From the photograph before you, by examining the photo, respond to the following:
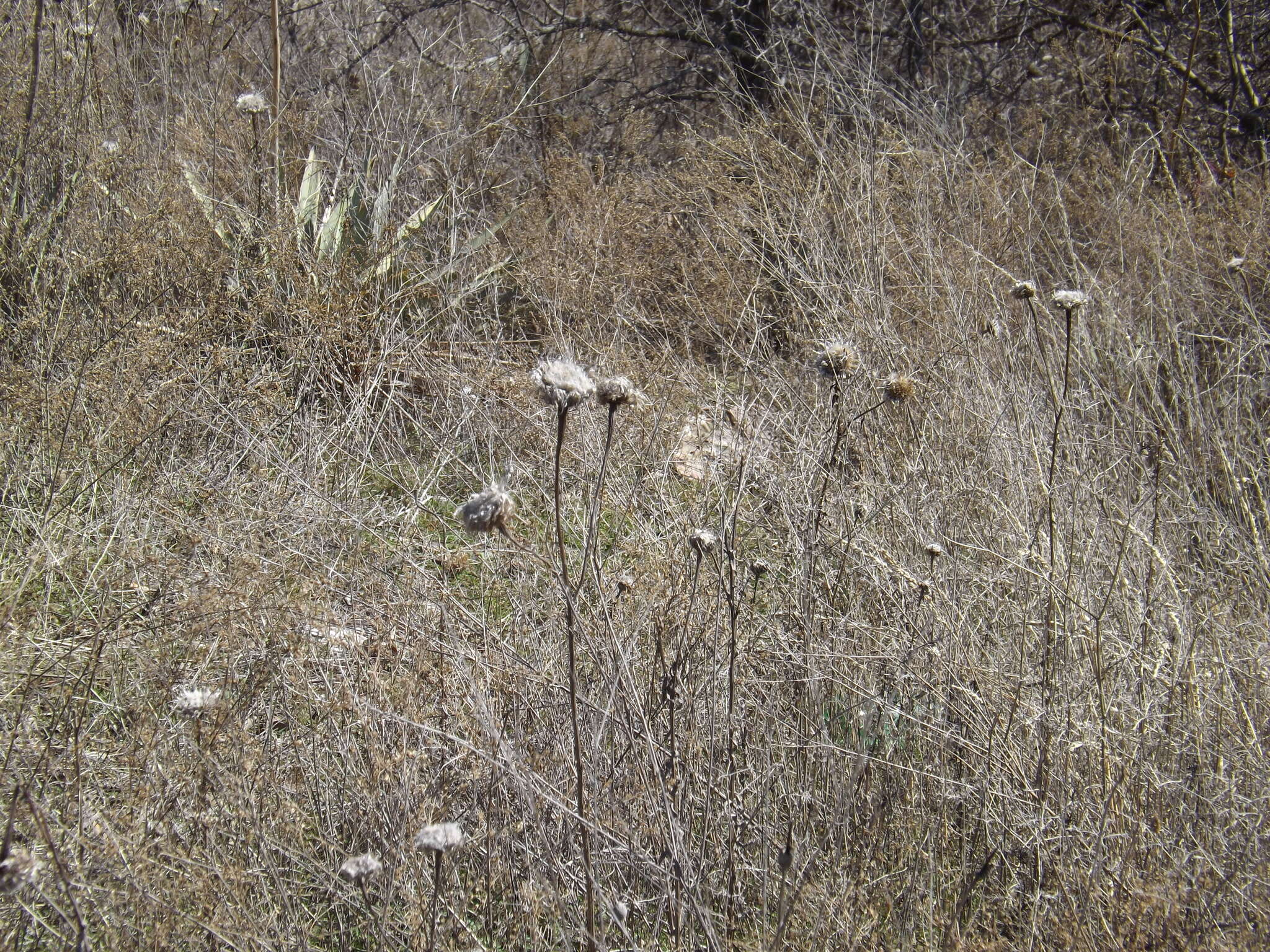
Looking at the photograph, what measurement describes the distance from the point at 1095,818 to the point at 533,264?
2887 millimetres

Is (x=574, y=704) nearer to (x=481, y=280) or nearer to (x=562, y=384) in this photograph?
(x=562, y=384)

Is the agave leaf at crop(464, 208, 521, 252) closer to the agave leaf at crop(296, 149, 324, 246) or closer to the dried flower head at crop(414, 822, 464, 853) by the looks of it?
the agave leaf at crop(296, 149, 324, 246)

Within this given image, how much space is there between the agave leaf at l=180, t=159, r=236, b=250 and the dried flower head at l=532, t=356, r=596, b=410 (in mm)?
2600

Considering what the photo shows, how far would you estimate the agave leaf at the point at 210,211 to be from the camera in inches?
129

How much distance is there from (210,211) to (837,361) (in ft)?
8.70

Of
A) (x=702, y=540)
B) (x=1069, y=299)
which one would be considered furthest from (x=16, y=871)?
(x=1069, y=299)

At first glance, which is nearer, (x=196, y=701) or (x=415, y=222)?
(x=196, y=701)

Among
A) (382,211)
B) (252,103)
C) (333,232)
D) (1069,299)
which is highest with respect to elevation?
(252,103)

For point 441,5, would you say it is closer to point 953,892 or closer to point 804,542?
point 804,542

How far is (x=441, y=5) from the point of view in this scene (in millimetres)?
5777

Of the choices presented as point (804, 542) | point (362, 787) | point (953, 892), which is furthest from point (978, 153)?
point (362, 787)

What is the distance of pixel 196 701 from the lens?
150cm

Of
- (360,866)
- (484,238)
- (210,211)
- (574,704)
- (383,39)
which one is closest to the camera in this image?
(574,704)

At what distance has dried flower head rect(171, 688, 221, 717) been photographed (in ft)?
4.93
